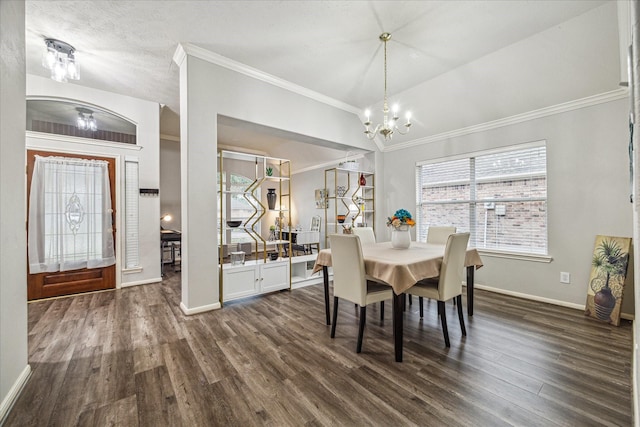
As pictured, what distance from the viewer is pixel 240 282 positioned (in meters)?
3.57

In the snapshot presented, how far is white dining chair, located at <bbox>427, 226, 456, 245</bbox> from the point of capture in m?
3.53

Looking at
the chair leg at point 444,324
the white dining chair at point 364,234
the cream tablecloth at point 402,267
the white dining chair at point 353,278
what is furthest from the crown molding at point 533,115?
the white dining chair at point 353,278

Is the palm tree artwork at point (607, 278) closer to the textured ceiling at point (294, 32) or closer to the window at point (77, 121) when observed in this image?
the textured ceiling at point (294, 32)

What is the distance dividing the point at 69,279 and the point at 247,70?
396cm

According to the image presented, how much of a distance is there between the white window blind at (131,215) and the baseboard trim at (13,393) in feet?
8.64

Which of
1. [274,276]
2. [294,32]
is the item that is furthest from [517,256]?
[294,32]

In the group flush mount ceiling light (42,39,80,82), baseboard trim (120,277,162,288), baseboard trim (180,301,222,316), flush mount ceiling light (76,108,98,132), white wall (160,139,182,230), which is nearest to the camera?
flush mount ceiling light (42,39,80,82)

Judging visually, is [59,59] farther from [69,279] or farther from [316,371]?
[316,371]

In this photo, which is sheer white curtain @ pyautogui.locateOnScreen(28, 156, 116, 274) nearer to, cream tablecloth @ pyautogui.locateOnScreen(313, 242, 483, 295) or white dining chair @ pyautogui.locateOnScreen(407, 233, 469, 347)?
cream tablecloth @ pyautogui.locateOnScreen(313, 242, 483, 295)

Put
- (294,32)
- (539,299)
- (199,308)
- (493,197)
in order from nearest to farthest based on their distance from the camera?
(294,32) < (199,308) < (539,299) < (493,197)

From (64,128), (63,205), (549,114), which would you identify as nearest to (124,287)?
(63,205)

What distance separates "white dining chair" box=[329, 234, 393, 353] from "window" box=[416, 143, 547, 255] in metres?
2.50

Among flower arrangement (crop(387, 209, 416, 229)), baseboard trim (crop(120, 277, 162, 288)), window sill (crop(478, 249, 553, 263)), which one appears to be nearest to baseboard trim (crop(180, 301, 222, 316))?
baseboard trim (crop(120, 277, 162, 288))

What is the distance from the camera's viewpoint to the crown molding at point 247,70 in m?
3.09
